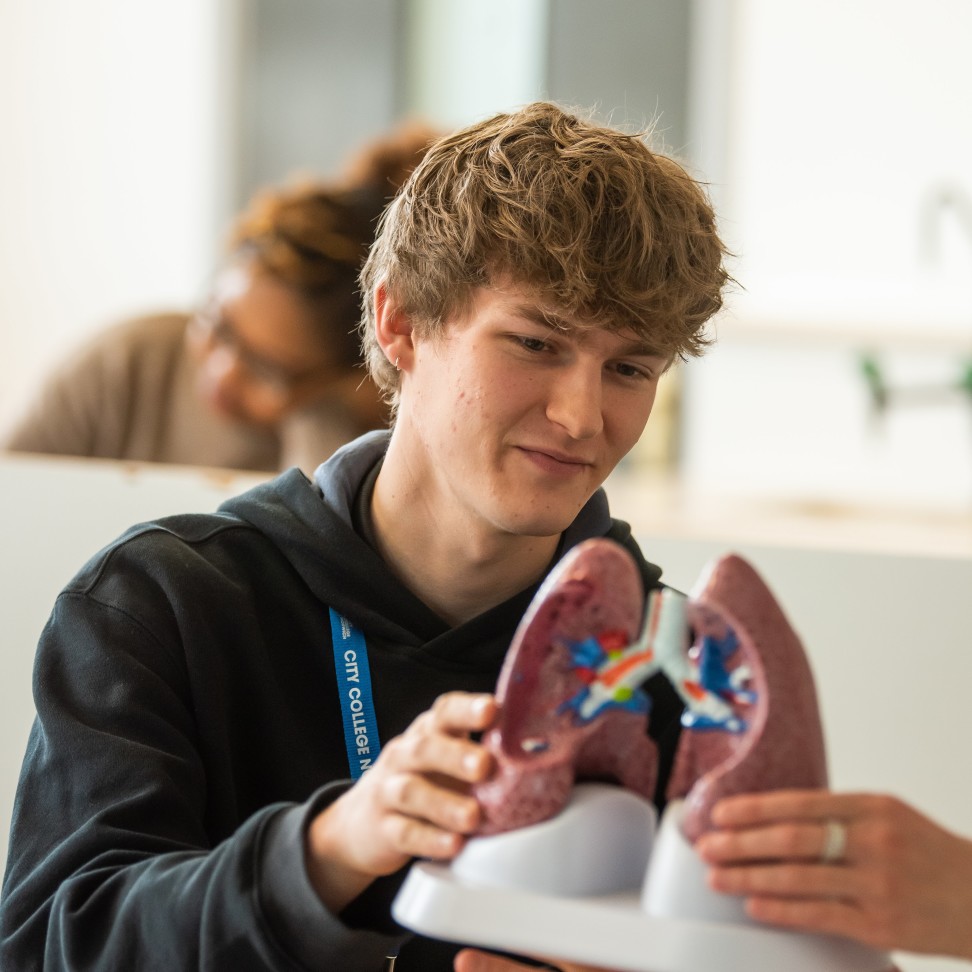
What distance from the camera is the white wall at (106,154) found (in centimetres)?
364

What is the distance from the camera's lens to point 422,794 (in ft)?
2.55

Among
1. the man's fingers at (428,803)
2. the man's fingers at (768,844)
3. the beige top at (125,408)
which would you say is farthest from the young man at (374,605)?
the beige top at (125,408)

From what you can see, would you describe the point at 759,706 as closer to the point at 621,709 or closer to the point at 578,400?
the point at 621,709

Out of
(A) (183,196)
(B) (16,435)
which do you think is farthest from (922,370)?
(A) (183,196)

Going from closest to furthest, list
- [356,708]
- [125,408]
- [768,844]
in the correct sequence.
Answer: [768,844] → [356,708] → [125,408]

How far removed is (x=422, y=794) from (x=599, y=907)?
4.2 inches

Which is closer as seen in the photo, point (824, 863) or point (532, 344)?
point (824, 863)

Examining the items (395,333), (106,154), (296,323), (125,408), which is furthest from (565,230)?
(106,154)

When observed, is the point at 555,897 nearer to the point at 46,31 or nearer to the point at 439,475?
the point at 439,475

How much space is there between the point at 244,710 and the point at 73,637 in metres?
0.14

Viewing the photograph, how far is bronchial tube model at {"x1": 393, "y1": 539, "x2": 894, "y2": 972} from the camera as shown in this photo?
2.46 ft

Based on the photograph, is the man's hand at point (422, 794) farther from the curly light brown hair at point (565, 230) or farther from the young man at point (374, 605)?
the curly light brown hair at point (565, 230)

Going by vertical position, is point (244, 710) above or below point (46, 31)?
below

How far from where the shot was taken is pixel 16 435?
99.7 inches
